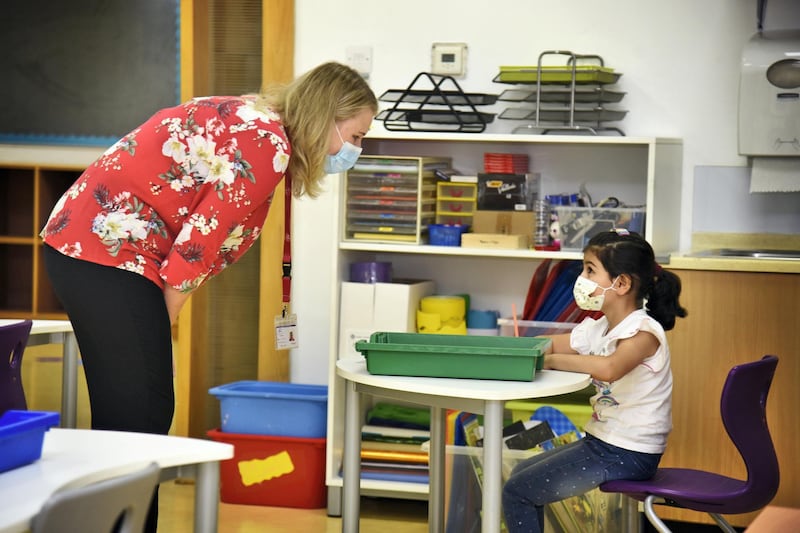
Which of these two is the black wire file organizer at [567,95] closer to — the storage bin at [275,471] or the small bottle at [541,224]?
the small bottle at [541,224]

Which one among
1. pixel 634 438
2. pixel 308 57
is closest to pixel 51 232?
pixel 634 438

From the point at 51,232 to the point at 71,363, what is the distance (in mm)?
846

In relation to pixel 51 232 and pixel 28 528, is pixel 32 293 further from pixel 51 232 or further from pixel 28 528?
pixel 28 528

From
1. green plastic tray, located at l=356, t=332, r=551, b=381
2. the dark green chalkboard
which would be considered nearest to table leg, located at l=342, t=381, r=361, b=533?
green plastic tray, located at l=356, t=332, r=551, b=381

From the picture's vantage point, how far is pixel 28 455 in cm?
148

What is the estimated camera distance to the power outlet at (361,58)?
393 cm

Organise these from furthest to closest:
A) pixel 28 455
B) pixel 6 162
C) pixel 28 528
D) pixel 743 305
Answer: pixel 6 162 → pixel 743 305 → pixel 28 455 → pixel 28 528

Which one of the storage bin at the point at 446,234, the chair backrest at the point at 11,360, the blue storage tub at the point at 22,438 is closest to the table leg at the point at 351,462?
the chair backrest at the point at 11,360

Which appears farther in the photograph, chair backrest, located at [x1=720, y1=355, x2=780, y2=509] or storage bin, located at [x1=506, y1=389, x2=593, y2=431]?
storage bin, located at [x1=506, y1=389, x2=593, y2=431]

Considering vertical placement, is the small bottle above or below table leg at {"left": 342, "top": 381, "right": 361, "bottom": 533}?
above

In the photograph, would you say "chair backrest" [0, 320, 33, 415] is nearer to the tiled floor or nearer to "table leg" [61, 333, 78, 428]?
"table leg" [61, 333, 78, 428]

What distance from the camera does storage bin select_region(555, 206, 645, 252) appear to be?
346cm

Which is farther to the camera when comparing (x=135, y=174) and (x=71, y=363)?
(x=71, y=363)

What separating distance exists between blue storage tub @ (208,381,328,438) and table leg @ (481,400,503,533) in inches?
60.7
